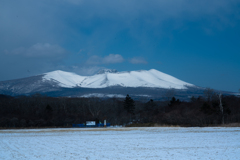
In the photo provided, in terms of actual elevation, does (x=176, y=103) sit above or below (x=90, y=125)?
above

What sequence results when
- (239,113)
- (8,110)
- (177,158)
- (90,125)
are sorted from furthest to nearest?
(8,110) → (90,125) → (239,113) → (177,158)

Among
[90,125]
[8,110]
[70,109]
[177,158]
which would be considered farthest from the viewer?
[70,109]

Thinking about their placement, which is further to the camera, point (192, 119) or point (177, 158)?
point (192, 119)

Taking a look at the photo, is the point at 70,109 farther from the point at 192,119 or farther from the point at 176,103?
the point at 192,119

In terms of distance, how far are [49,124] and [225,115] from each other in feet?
126

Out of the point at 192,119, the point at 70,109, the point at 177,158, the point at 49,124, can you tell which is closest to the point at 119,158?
the point at 177,158

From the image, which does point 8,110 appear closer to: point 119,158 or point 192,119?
point 192,119

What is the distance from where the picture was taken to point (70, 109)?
88.1 m

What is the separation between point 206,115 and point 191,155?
4168 cm

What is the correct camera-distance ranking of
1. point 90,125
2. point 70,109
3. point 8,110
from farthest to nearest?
1. point 70,109
2. point 8,110
3. point 90,125

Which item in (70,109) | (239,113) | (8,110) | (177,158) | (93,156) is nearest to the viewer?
(177,158)

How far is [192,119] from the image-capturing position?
51.7 metres

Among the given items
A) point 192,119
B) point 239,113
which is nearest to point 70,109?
point 192,119

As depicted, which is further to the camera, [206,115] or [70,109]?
[70,109]
